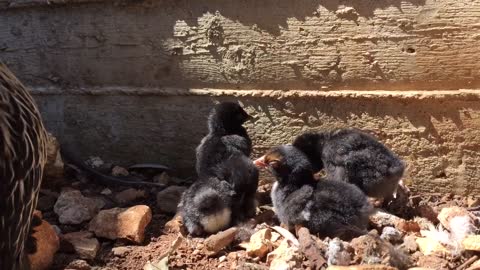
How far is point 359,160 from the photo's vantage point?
3264mm

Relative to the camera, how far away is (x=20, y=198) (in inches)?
94.6

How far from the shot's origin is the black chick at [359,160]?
324 centimetres

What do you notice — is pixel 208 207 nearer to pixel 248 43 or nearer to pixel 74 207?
pixel 74 207

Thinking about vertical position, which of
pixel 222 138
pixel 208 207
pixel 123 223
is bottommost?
pixel 123 223

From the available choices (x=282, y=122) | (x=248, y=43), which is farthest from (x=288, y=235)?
(x=248, y=43)

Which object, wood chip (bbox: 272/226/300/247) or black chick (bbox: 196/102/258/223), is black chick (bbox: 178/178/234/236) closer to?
black chick (bbox: 196/102/258/223)

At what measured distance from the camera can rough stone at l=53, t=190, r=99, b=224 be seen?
11.5ft

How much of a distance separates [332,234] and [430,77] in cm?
84

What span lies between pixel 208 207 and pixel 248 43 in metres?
0.86

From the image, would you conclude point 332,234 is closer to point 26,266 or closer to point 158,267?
point 158,267

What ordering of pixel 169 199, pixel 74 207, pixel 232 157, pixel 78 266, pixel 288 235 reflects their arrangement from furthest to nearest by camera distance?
pixel 169 199 → pixel 74 207 → pixel 232 157 → pixel 288 235 → pixel 78 266

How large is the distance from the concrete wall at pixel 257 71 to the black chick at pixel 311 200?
0.43 m

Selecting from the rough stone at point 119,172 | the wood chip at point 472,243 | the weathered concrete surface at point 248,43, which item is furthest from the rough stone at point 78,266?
the wood chip at point 472,243

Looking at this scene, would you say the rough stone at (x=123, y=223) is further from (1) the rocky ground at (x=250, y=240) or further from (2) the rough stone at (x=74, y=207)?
(2) the rough stone at (x=74, y=207)
